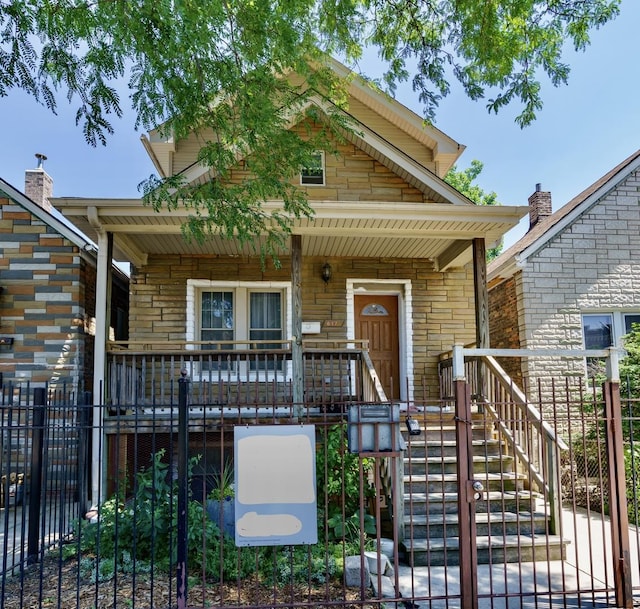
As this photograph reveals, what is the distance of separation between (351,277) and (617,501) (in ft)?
20.7

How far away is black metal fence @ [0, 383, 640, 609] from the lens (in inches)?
186

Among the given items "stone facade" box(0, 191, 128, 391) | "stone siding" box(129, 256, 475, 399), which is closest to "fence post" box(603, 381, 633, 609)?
"stone siding" box(129, 256, 475, 399)

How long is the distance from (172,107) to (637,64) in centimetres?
580

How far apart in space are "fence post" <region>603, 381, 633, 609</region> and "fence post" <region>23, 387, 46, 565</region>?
540 centimetres

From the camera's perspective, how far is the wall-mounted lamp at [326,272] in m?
10.3

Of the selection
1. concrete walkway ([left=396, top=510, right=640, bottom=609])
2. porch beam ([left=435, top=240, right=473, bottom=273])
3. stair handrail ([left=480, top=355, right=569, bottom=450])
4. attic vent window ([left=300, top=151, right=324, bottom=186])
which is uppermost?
attic vent window ([left=300, top=151, right=324, bottom=186])

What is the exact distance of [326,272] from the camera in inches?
404

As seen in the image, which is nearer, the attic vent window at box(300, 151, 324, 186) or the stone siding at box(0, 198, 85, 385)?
the stone siding at box(0, 198, 85, 385)

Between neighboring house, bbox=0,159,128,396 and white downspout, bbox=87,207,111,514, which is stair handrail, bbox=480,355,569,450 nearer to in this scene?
white downspout, bbox=87,207,111,514

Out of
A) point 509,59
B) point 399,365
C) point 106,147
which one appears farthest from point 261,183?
point 399,365

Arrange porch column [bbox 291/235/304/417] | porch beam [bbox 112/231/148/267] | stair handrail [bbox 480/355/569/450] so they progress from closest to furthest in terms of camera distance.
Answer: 1. stair handrail [bbox 480/355/569/450]
2. porch column [bbox 291/235/304/417]
3. porch beam [bbox 112/231/148/267]

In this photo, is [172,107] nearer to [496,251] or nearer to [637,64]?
[637,64]

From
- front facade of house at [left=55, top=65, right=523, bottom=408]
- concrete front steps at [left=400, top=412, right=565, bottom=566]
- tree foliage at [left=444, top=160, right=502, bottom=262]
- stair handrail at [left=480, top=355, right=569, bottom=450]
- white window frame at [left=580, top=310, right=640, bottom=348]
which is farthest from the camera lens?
tree foliage at [left=444, top=160, right=502, bottom=262]

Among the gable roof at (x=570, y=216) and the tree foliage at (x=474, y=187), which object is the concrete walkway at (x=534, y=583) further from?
the tree foliage at (x=474, y=187)
